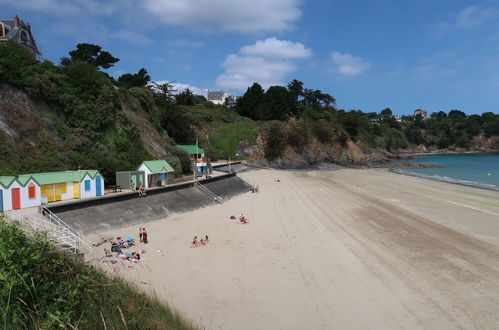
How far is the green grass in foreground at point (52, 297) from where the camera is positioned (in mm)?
5547

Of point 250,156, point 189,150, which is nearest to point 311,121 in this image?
point 250,156

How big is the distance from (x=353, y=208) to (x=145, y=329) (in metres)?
22.8

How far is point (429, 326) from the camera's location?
948 cm

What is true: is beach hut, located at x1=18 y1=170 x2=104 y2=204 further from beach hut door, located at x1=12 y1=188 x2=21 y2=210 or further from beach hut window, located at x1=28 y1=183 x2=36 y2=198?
beach hut door, located at x1=12 y1=188 x2=21 y2=210

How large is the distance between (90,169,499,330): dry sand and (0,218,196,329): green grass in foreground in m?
3.57

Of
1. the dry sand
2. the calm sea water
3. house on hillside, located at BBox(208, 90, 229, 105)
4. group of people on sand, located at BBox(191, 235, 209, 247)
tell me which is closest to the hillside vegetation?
the dry sand

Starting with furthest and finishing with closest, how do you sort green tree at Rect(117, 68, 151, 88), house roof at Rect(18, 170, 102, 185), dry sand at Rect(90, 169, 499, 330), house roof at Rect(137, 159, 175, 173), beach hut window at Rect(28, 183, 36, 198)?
green tree at Rect(117, 68, 151, 88), house roof at Rect(137, 159, 175, 173), house roof at Rect(18, 170, 102, 185), beach hut window at Rect(28, 183, 36, 198), dry sand at Rect(90, 169, 499, 330)

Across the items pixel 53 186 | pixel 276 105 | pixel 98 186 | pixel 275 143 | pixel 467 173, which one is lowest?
pixel 467 173

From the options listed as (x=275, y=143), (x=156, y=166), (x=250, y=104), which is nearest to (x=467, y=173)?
(x=275, y=143)

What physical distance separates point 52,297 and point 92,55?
2018 inches

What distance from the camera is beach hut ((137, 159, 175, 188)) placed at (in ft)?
90.0

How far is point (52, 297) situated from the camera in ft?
19.7

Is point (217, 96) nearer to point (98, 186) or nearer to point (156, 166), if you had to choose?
point (156, 166)

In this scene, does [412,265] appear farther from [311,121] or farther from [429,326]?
[311,121]
